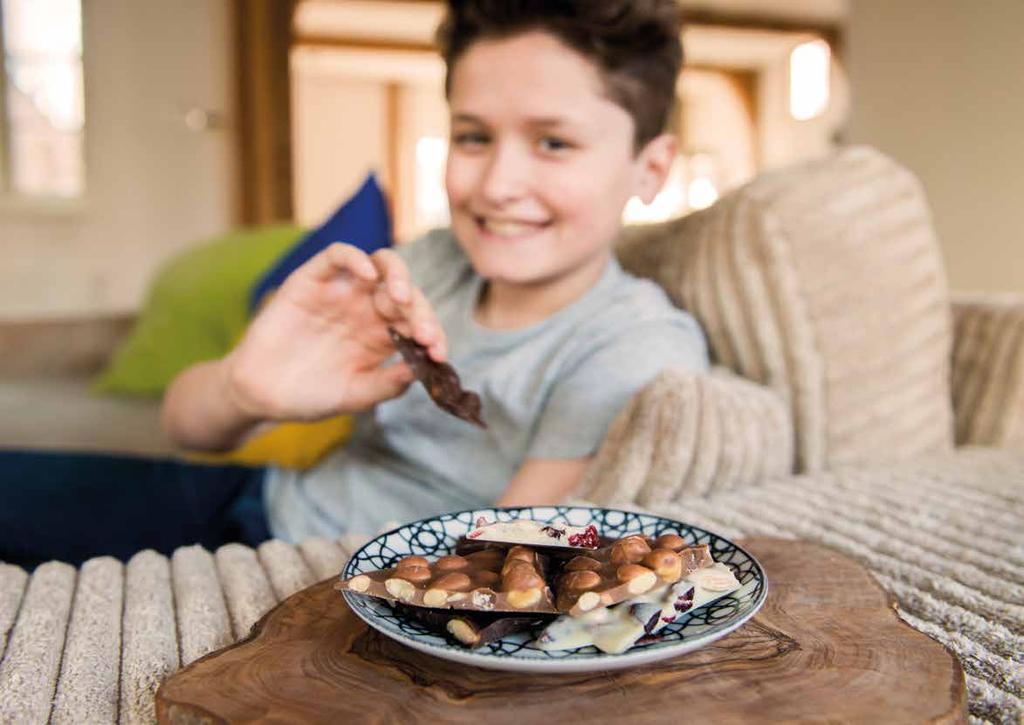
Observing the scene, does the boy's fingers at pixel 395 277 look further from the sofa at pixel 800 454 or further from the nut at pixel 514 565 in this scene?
the nut at pixel 514 565

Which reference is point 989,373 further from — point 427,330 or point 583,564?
point 583,564

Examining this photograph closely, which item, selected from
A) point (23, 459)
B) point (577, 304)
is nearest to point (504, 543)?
point (577, 304)

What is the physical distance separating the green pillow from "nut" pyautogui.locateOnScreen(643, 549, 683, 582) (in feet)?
5.70

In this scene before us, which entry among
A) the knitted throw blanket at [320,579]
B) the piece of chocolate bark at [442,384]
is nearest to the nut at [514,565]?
the knitted throw blanket at [320,579]

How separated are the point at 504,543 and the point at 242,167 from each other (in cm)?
412

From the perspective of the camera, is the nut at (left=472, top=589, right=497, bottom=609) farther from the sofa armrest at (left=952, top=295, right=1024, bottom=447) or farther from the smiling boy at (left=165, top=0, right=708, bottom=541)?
the sofa armrest at (left=952, top=295, right=1024, bottom=447)

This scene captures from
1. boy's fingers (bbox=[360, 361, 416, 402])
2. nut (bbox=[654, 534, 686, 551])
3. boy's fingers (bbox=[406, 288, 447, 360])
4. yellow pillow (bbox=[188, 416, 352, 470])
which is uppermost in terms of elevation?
boy's fingers (bbox=[406, 288, 447, 360])

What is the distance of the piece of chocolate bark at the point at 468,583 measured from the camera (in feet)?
1.30

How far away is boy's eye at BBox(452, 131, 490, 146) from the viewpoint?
39.8 inches

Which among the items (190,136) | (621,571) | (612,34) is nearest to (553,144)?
(612,34)

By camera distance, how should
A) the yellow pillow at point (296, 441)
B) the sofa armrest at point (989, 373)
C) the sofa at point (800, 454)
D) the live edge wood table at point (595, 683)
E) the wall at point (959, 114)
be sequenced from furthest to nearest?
1. the wall at point (959, 114)
2. the yellow pillow at point (296, 441)
3. the sofa armrest at point (989, 373)
4. the sofa at point (800, 454)
5. the live edge wood table at point (595, 683)

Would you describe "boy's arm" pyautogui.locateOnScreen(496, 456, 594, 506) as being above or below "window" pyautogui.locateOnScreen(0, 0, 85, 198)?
below

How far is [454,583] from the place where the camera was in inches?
16.1

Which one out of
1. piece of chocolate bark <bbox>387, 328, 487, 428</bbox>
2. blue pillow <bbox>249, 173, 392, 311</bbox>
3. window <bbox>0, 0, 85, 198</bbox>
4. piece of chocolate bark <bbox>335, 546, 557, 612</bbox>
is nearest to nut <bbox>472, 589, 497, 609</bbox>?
piece of chocolate bark <bbox>335, 546, 557, 612</bbox>
